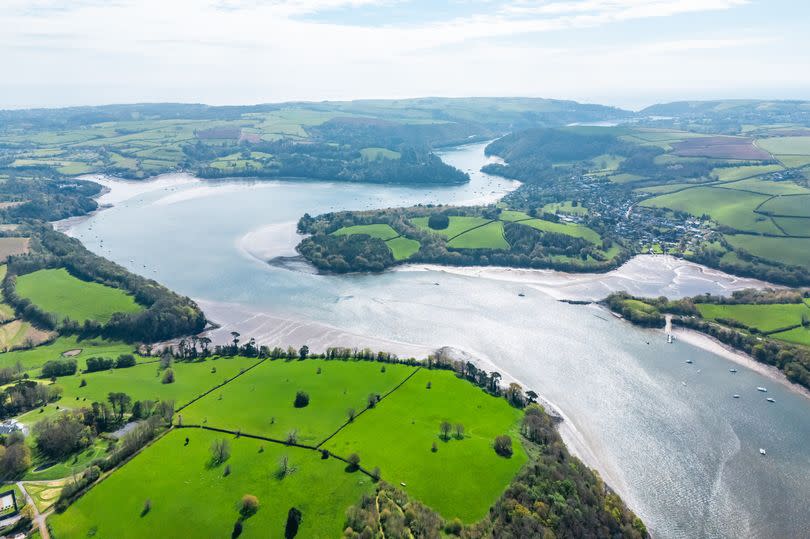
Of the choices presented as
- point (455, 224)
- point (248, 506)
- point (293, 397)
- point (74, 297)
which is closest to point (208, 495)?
point (248, 506)

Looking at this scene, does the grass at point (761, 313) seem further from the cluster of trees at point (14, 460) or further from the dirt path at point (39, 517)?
the cluster of trees at point (14, 460)

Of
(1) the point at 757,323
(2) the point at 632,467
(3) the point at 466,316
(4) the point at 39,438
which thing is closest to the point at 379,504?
(2) the point at 632,467

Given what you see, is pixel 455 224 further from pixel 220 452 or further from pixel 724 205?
pixel 220 452

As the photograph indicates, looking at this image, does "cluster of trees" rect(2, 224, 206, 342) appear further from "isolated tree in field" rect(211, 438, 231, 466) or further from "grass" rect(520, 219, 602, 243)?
"grass" rect(520, 219, 602, 243)

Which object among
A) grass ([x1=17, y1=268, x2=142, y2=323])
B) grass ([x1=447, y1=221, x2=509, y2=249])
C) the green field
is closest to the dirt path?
grass ([x1=17, y1=268, x2=142, y2=323])

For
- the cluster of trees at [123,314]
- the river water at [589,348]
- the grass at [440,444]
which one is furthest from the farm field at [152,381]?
the grass at [440,444]
